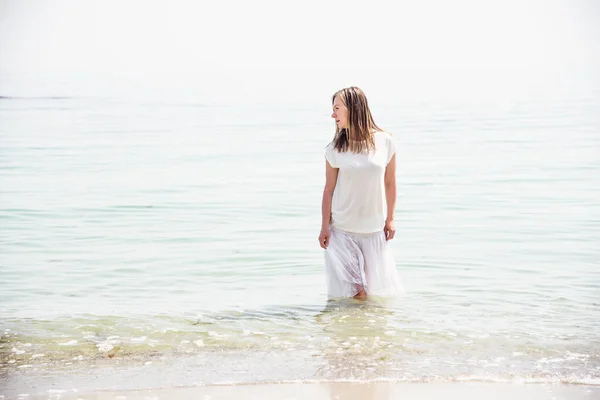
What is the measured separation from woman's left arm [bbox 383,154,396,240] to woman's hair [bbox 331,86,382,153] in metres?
0.21

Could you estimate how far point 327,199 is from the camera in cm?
626

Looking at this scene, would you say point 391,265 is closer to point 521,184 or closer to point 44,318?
point 44,318

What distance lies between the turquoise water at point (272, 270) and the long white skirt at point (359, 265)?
16 cm

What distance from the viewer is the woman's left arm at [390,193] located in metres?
6.23

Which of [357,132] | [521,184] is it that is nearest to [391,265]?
[357,132]

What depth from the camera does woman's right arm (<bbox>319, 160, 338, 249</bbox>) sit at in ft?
20.3

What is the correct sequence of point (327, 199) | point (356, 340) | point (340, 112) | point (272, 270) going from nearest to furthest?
1. point (356, 340)
2. point (340, 112)
3. point (327, 199)
4. point (272, 270)

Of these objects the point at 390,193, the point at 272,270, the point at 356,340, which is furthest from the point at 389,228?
the point at 272,270

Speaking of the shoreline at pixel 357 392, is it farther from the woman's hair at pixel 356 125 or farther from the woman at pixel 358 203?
the woman's hair at pixel 356 125

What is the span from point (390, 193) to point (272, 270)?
224 centimetres

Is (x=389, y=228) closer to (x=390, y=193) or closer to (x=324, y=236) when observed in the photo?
(x=390, y=193)

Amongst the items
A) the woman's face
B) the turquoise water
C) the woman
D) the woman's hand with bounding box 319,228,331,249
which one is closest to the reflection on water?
the turquoise water

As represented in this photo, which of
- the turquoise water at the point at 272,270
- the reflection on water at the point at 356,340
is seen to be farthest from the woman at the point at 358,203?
the turquoise water at the point at 272,270

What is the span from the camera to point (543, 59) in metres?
77.9
